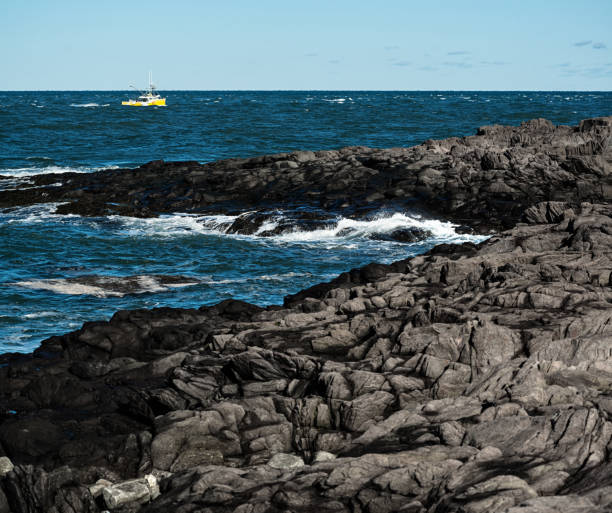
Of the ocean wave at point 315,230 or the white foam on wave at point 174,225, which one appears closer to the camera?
the ocean wave at point 315,230

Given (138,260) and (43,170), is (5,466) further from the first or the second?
(43,170)

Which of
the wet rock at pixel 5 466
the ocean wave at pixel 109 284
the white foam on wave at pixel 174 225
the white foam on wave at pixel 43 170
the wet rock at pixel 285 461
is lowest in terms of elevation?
the ocean wave at pixel 109 284

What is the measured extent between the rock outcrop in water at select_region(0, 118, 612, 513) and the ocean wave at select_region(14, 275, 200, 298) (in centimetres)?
569

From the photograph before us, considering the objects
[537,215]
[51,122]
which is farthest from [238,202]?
[51,122]

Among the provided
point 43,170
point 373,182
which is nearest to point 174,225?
point 373,182

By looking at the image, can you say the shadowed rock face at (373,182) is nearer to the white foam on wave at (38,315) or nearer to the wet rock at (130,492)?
the white foam on wave at (38,315)

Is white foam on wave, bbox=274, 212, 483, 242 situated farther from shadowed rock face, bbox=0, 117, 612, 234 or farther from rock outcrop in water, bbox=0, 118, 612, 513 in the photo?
rock outcrop in water, bbox=0, 118, 612, 513

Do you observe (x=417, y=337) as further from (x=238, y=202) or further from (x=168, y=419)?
(x=238, y=202)

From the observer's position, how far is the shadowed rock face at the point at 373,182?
36469 mm

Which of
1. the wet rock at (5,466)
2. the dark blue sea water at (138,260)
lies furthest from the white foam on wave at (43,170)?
the wet rock at (5,466)

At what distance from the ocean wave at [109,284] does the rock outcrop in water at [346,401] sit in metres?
5.69

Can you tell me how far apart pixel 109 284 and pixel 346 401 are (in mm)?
15527

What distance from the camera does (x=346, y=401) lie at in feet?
40.0

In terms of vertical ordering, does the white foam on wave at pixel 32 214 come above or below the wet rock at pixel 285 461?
above
